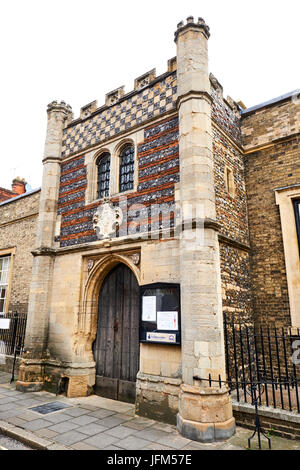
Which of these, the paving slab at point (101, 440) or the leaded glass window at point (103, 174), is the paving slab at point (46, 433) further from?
the leaded glass window at point (103, 174)

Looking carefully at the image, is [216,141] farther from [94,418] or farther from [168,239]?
[94,418]

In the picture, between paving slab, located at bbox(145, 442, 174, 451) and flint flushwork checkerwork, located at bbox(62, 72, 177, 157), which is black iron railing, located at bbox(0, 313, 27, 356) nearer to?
flint flushwork checkerwork, located at bbox(62, 72, 177, 157)

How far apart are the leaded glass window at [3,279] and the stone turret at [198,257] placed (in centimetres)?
844

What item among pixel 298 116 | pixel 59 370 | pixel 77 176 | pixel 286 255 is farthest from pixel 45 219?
pixel 298 116

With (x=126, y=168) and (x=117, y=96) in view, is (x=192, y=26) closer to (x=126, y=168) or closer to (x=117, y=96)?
(x=117, y=96)

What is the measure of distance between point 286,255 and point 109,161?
17.1ft

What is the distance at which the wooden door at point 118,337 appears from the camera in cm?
680

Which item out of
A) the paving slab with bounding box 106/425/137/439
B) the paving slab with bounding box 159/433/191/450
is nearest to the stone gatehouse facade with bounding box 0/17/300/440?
the paving slab with bounding box 159/433/191/450

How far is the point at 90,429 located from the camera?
5062mm

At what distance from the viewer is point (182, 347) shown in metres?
5.40

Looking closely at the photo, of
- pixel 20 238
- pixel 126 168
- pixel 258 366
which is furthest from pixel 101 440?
pixel 20 238

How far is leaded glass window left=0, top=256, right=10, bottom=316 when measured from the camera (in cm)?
1131

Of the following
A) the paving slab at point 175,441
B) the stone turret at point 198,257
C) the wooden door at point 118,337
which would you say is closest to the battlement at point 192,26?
the stone turret at point 198,257

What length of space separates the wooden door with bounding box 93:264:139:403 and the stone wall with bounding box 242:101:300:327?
9.69 ft
